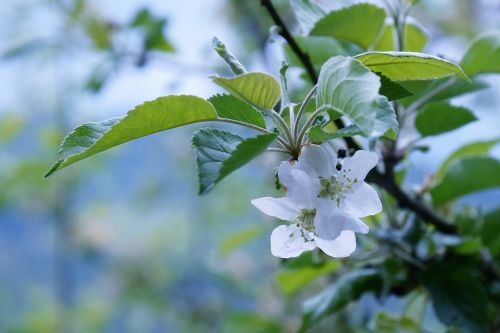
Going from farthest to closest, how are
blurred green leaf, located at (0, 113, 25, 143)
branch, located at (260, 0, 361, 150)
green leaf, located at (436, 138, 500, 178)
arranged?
1. blurred green leaf, located at (0, 113, 25, 143)
2. green leaf, located at (436, 138, 500, 178)
3. branch, located at (260, 0, 361, 150)

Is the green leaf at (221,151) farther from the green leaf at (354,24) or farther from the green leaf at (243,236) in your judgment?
the green leaf at (243,236)

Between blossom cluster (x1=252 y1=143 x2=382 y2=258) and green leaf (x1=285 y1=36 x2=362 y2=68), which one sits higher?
green leaf (x1=285 y1=36 x2=362 y2=68)

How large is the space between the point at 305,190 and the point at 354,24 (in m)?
0.19

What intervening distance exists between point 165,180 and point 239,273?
63 cm

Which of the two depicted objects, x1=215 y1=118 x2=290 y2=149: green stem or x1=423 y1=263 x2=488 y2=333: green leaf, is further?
x1=423 y1=263 x2=488 y2=333: green leaf

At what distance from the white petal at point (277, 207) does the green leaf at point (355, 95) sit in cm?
6

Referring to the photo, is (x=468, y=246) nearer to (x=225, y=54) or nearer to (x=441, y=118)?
(x=441, y=118)

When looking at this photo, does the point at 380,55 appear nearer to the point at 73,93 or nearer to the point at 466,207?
the point at 466,207

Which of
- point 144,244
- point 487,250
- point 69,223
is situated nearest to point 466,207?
point 487,250

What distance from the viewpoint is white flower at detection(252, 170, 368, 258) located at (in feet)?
0.93

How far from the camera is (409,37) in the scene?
1.65 ft

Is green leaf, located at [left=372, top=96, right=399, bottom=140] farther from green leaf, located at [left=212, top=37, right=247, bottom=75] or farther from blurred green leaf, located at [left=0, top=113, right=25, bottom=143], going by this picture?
blurred green leaf, located at [left=0, top=113, right=25, bottom=143]

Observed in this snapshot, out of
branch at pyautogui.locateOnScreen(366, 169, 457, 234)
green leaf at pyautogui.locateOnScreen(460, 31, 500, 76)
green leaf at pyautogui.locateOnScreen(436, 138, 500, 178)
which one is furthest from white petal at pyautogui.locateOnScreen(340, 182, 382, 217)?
green leaf at pyautogui.locateOnScreen(436, 138, 500, 178)

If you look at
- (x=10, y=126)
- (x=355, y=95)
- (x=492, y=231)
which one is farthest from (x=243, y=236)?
(x=10, y=126)
